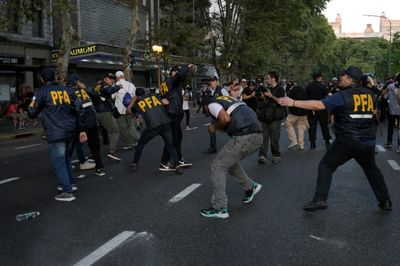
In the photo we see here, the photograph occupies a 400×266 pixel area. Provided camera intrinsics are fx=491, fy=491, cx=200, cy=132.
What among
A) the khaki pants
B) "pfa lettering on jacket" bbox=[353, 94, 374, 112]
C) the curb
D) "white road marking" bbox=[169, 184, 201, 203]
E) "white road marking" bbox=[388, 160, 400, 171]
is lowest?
the curb

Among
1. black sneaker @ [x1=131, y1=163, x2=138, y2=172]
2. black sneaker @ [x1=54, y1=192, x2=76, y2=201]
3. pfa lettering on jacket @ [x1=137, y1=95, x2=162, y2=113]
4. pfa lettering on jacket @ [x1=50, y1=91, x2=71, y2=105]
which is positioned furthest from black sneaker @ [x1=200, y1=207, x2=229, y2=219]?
black sneaker @ [x1=131, y1=163, x2=138, y2=172]

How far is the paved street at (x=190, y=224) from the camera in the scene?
171 inches

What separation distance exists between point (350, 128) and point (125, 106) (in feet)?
21.7

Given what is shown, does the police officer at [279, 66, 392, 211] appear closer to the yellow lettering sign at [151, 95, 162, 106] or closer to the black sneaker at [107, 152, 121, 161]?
the yellow lettering sign at [151, 95, 162, 106]

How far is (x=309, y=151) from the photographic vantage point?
11180 millimetres

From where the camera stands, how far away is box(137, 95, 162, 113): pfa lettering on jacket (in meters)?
8.43

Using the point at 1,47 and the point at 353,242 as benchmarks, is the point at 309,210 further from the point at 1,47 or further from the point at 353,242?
the point at 1,47

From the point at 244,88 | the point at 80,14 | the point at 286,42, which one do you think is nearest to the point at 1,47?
the point at 80,14

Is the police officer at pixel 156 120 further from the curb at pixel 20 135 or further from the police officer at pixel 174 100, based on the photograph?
the curb at pixel 20 135

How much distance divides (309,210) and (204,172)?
300cm

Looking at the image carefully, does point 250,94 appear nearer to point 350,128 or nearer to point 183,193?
point 183,193

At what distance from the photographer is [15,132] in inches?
696

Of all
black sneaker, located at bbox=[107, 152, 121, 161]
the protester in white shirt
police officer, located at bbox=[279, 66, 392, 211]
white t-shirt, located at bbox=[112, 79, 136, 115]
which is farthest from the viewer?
white t-shirt, located at bbox=[112, 79, 136, 115]

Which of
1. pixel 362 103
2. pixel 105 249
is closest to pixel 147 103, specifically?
pixel 362 103
